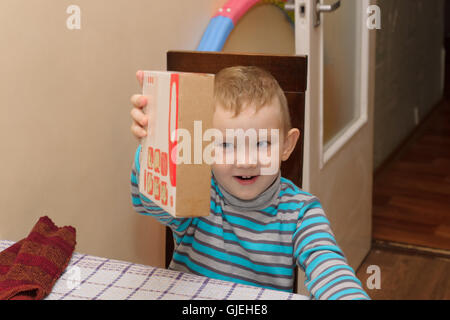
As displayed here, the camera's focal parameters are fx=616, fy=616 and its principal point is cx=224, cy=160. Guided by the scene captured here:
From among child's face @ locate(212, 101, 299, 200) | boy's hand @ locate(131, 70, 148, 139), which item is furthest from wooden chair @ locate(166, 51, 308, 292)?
boy's hand @ locate(131, 70, 148, 139)

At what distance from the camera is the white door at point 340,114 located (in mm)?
1903

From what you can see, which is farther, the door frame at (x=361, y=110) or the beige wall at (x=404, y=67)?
the beige wall at (x=404, y=67)

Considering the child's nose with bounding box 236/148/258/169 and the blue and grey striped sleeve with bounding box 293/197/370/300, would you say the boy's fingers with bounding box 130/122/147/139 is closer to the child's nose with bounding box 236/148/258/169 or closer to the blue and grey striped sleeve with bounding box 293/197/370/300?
the child's nose with bounding box 236/148/258/169

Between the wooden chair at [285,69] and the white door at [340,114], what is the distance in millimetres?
505

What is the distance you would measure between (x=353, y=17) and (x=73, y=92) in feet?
4.51

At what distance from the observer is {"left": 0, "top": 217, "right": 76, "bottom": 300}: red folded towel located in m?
0.86

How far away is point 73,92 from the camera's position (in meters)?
1.29

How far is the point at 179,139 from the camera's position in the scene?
72 centimetres

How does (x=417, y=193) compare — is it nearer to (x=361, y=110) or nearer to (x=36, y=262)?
(x=361, y=110)

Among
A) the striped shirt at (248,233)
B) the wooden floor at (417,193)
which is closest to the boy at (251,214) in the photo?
the striped shirt at (248,233)

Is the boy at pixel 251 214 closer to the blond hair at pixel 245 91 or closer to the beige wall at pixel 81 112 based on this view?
the blond hair at pixel 245 91

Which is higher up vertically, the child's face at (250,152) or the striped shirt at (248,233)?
the child's face at (250,152)
